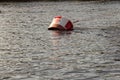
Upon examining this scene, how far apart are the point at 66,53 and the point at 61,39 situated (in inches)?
251

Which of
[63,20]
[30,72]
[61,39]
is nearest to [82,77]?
[30,72]

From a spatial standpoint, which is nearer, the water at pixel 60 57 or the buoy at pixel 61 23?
the water at pixel 60 57

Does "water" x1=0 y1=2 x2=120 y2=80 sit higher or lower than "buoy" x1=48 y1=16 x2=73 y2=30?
lower

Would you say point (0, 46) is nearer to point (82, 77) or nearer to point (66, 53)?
point (66, 53)

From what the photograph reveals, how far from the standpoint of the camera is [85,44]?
81.5 ft

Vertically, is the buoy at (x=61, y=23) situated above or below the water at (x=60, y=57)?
above

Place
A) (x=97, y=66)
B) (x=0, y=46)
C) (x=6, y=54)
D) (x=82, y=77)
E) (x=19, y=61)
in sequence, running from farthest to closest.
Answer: (x=0, y=46) < (x=6, y=54) < (x=19, y=61) < (x=97, y=66) < (x=82, y=77)

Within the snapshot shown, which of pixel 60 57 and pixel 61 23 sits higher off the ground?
pixel 61 23

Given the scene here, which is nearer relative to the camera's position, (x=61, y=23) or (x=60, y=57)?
(x=60, y=57)

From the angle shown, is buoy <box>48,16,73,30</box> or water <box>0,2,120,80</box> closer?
water <box>0,2,120,80</box>

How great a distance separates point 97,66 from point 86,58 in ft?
6.97

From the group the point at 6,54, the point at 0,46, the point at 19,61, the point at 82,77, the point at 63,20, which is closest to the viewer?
the point at 82,77

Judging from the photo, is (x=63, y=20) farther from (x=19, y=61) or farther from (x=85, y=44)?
(x=19, y=61)

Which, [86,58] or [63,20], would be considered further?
[63,20]
